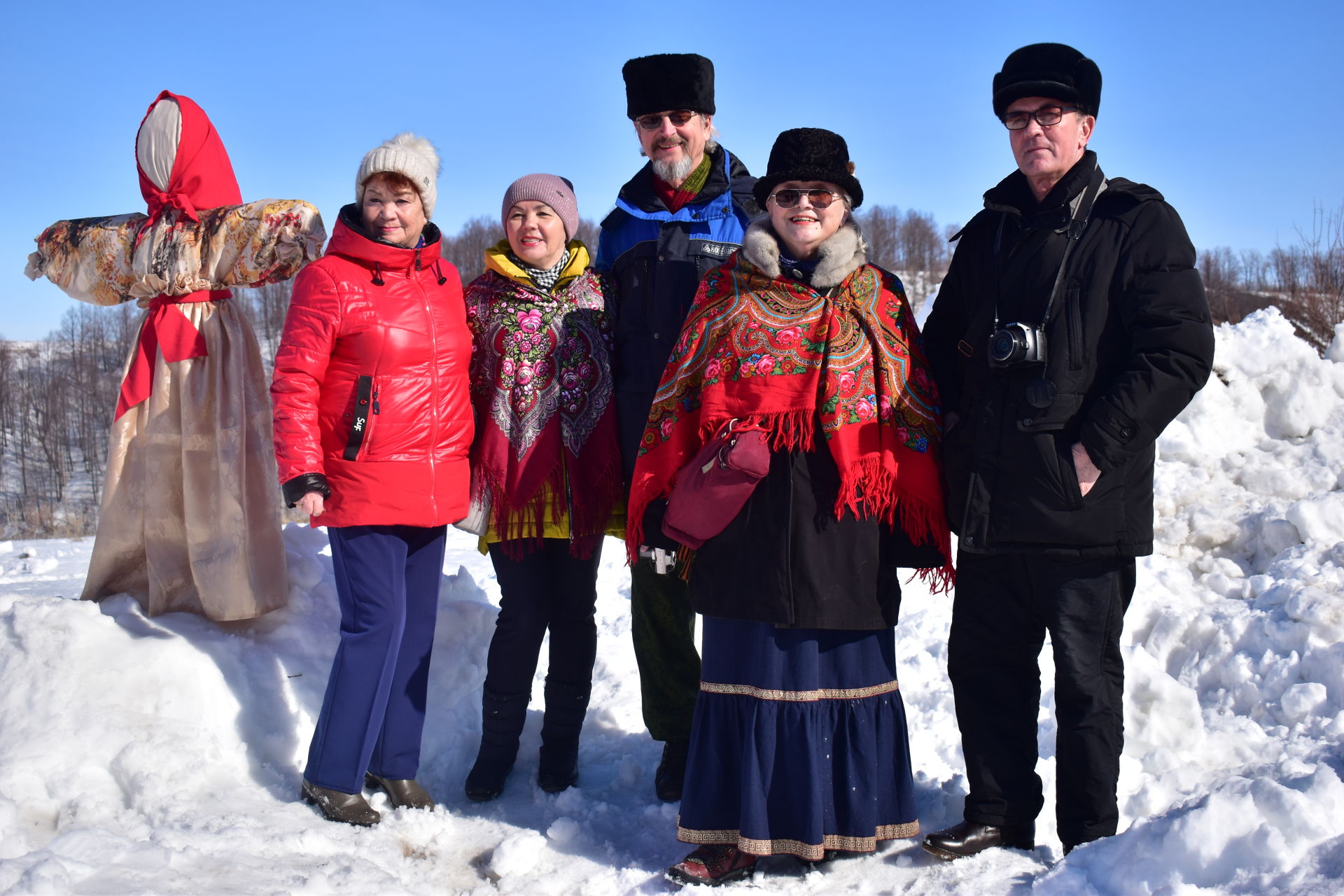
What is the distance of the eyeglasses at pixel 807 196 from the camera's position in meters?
2.67

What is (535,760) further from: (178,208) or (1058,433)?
(178,208)

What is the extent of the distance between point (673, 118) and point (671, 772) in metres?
2.29

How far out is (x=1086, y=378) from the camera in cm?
245

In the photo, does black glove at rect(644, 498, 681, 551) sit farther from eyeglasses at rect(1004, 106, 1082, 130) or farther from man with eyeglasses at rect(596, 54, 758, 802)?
eyeglasses at rect(1004, 106, 1082, 130)

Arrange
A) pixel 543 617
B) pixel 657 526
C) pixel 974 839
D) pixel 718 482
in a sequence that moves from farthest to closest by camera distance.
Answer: pixel 543 617 < pixel 657 526 < pixel 974 839 < pixel 718 482

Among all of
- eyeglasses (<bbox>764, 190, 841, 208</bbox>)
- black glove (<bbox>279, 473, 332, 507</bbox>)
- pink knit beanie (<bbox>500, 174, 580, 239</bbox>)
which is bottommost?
black glove (<bbox>279, 473, 332, 507</bbox>)

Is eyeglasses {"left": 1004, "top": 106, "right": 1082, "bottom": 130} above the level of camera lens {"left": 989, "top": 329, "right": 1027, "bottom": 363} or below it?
above

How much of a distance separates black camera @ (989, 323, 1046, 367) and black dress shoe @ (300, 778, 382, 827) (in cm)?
224

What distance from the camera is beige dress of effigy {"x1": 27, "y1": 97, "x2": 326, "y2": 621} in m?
3.41

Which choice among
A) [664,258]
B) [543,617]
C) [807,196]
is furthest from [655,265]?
[543,617]

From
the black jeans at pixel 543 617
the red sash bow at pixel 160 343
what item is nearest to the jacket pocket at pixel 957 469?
the black jeans at pixel 543 617

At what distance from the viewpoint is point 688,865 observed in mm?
2627

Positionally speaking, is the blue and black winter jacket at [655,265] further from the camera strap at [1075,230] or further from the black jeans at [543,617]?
the camera strap at [1075,230]

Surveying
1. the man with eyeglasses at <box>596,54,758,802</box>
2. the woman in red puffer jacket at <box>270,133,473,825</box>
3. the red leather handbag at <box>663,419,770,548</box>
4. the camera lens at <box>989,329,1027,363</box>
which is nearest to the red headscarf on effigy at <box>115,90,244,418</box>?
the woman in red puffer jacket at <box>270,133,473,825</box>
